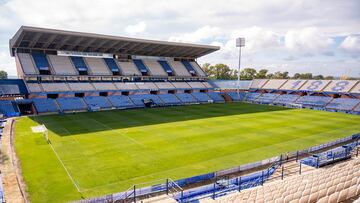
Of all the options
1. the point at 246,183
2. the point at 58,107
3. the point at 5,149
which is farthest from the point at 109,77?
the point at 246,183

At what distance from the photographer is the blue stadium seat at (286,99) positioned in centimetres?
6203

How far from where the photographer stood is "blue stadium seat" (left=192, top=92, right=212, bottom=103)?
2507 inches

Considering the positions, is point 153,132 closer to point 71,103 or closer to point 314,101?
point 71,103

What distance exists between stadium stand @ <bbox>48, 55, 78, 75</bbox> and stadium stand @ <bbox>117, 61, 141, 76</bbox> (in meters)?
11.4

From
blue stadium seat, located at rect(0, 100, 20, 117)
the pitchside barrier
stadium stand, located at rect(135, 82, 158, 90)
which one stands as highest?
stadium stand, located at rect(135, 82, 158, 90)

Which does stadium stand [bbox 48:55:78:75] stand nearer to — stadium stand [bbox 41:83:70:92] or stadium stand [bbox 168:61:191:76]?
stadium stand [bbox 41:83:70:92]

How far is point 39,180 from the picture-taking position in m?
17.6

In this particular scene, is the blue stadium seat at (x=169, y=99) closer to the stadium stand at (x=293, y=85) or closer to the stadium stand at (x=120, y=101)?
the stadium stand at (x=120, y=101)

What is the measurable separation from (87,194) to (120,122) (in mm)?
21872

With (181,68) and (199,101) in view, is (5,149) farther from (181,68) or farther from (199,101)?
(181,68)

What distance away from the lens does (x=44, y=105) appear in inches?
1783

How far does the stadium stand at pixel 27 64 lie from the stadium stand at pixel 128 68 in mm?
18959

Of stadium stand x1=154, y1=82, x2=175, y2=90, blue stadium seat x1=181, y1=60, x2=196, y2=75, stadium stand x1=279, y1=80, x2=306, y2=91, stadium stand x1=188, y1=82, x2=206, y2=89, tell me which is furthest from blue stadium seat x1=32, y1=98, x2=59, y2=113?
stadium stand x1=279, y1=80, x2=306, y2=91

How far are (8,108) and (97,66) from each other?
21.5m
